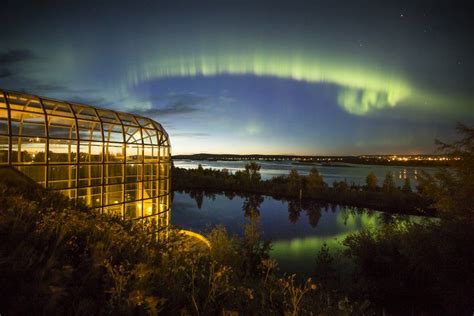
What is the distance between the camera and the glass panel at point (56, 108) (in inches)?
319

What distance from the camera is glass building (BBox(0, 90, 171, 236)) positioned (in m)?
7.72

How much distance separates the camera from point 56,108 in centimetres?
847

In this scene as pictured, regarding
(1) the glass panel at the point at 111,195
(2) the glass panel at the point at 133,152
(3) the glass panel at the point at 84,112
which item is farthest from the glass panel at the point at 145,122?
(1) the glass panel at the point at 111,195

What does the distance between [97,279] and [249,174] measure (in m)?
39.0

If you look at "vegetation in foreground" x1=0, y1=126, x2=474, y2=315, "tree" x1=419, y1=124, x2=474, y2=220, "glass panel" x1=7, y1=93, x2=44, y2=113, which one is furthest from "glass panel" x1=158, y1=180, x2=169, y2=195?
"tree" x1=419, y1=124, x2=474, y2=220

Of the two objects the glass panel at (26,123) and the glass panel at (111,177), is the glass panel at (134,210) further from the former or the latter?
the glass panel at (26,123)

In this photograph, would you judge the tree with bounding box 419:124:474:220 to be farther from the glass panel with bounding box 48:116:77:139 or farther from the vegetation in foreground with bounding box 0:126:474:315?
the glass panel with bounding box 48:116:77:139

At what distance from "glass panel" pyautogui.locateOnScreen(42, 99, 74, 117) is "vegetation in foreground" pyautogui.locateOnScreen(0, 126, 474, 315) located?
2.44 m

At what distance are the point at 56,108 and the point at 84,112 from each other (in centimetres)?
93

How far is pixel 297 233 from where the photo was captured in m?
20.1

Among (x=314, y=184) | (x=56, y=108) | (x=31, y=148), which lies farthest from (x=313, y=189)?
(x=31, y=148)

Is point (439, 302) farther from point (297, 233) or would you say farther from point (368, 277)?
point (297, 233)

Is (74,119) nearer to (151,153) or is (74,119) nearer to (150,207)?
(151,153)

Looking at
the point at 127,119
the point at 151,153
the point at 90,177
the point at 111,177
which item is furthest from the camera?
the point at 151,153
